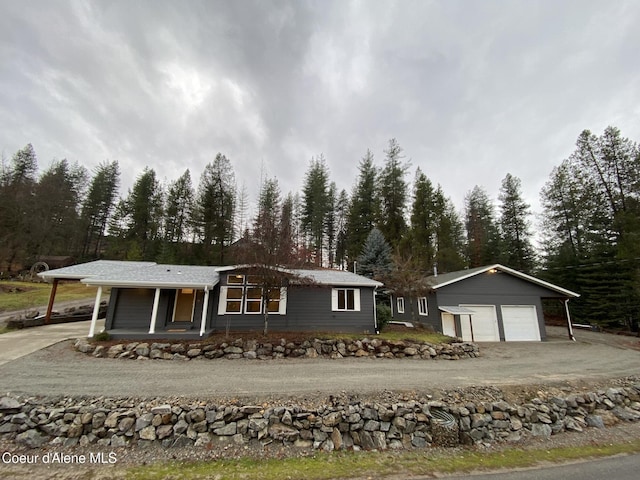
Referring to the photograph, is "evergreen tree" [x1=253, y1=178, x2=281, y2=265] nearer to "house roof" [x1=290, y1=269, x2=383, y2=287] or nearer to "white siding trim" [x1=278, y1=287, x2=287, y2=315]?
"house roof" [x1=290, y1=269, x2=383, y2=287]

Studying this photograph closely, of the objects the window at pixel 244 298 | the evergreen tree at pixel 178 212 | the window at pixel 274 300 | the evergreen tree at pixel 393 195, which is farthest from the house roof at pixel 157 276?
the evergreen tree at pixel 393 195

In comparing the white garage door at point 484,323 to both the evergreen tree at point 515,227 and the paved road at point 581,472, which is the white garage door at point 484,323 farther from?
the evergreen tree at point 515,227

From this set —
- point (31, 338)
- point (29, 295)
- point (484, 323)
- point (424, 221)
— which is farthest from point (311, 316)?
point (29, 295)

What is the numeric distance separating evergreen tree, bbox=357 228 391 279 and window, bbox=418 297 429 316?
3.18 metres

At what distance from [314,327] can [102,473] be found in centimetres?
905

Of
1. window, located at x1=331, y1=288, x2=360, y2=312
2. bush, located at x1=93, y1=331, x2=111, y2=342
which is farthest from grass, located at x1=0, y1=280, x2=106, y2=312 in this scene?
window, located at x1=331, y1=288, x2=360, y2=312

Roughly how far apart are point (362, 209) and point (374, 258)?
750 centimetres

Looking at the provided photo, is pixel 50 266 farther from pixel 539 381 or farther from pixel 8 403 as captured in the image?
pixel 539 381

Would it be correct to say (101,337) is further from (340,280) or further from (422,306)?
(422,306)

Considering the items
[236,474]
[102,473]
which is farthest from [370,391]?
[102,473]

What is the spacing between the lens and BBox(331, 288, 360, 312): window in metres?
13.1

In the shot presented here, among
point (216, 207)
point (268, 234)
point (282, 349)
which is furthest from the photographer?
point (216, 207)

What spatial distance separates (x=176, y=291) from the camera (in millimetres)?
12102

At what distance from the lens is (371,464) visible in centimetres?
480
